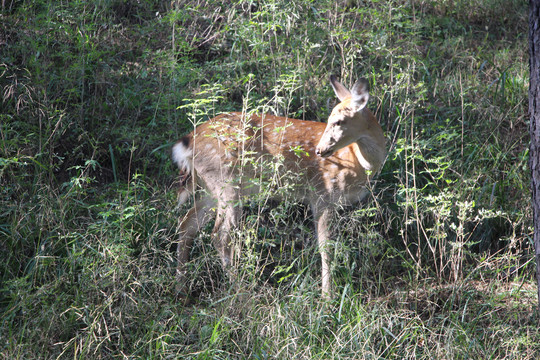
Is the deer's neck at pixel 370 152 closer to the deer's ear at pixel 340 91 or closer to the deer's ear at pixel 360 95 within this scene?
the deer's ear at pixel 360 95

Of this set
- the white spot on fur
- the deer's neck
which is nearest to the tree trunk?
the deer's neck

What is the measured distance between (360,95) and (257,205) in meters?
1.27

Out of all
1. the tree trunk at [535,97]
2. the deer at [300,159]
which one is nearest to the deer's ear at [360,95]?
the deer at [300,159]

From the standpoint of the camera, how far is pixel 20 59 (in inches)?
239

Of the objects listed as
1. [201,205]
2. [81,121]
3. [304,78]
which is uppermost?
[304,78]

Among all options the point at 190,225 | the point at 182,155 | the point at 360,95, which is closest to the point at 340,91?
the point at 360,95

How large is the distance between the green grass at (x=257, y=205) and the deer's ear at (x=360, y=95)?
279 millimetres

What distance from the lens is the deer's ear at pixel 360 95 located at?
4535 mm

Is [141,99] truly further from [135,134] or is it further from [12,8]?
[12,8]

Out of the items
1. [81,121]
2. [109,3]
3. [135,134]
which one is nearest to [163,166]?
[135,134]

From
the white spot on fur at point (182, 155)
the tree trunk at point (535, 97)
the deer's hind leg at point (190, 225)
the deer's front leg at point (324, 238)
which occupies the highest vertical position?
the tree trunk at point (535, 97)

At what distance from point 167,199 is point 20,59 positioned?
8.20 ft

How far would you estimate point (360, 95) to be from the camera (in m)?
4.63

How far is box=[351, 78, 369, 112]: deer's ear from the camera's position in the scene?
454cm
